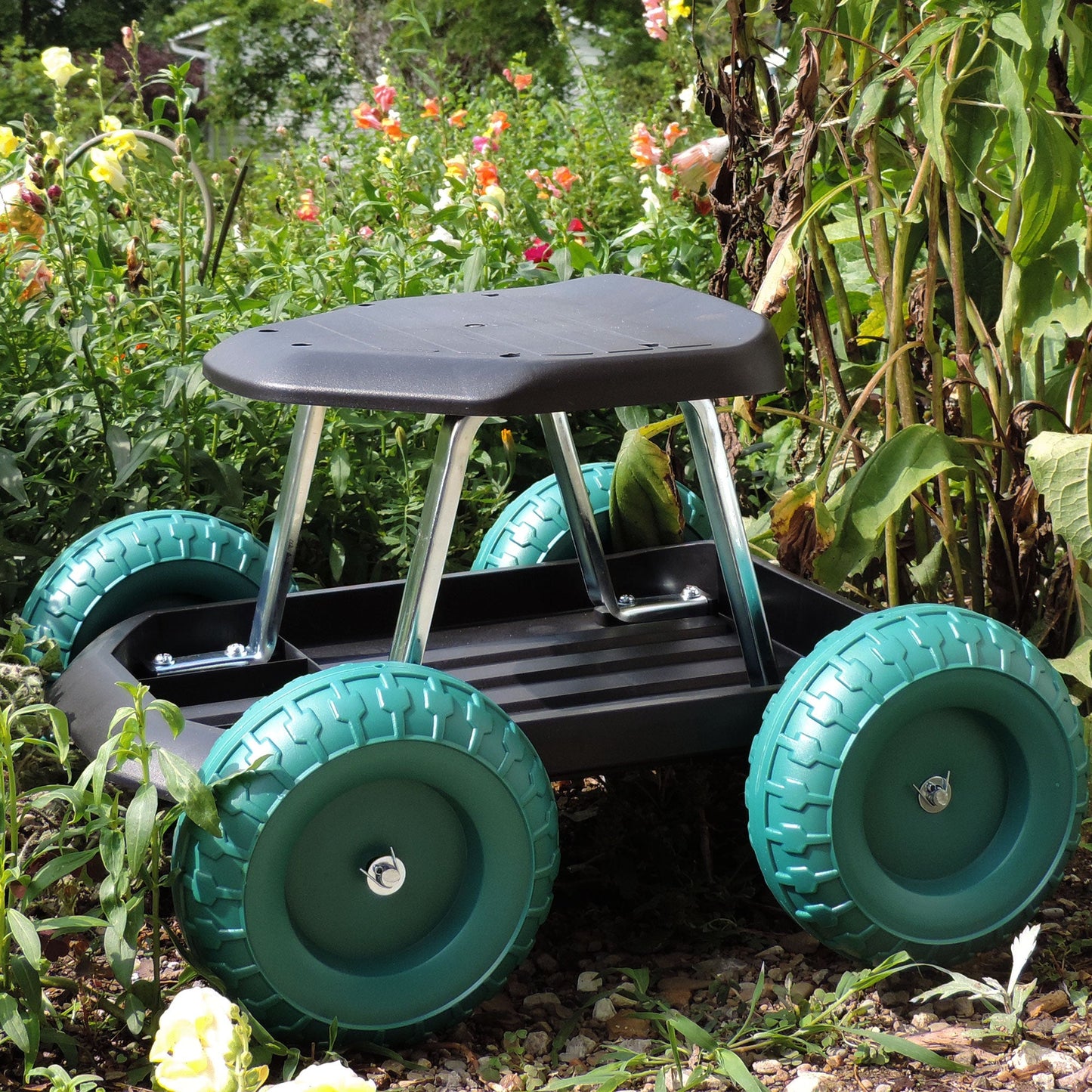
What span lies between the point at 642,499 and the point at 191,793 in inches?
44.9

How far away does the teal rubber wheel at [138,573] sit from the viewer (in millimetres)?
2191

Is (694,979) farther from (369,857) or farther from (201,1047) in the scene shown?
(201,1047)

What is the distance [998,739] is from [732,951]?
461 millimetres

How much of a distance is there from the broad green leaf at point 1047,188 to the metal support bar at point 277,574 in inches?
41.6

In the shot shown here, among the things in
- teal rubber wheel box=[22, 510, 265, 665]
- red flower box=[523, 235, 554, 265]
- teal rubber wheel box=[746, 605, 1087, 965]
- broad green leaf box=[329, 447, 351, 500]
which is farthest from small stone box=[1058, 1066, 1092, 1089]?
red flower box=[523, 235, 554, 265]

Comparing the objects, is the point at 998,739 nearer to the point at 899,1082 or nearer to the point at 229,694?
the point at 899,1082

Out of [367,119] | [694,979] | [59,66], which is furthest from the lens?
[367,119]

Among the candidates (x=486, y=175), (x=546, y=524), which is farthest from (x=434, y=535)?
(x=486, y=175)

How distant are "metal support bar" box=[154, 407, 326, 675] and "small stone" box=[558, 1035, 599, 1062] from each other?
0.72 m

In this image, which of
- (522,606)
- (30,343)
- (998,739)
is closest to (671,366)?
(998,739)

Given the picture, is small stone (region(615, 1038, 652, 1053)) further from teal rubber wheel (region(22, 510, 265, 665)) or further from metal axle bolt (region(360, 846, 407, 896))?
teal rubber wheel (region(22, 510, 265, 665))

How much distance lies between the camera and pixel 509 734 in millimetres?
1580

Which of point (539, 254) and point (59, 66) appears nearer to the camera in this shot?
point (59, 66)

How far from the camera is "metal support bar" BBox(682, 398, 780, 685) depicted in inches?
74.2
